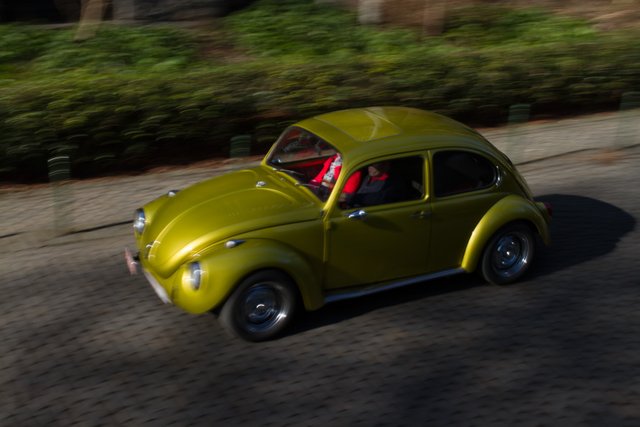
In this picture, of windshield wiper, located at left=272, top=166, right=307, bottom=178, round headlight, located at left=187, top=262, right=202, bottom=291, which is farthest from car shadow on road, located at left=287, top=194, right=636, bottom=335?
windshield wiper, located at left=272, top=166, right=307, bottom=178

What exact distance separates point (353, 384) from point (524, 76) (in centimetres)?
909

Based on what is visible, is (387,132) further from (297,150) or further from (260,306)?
(260,306)

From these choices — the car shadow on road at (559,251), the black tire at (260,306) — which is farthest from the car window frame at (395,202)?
the car shadow on road at (559,251)

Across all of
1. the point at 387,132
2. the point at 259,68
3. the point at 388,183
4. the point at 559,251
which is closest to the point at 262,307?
the point at 388,183

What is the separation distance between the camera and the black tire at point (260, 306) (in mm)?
6469

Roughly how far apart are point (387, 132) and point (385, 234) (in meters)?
0.98

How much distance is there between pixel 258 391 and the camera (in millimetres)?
6055

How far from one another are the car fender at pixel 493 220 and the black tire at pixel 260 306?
5.96 ft

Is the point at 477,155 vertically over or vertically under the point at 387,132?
under

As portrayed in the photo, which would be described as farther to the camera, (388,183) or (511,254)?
(511,254)

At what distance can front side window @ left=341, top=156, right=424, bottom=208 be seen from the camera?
6910 millimetres

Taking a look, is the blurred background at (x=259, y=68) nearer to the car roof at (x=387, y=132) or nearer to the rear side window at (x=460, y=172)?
the car roof at (x=387, y=132)

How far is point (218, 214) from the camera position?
684 centimetres

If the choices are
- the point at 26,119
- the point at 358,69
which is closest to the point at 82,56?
the point at 26,119
